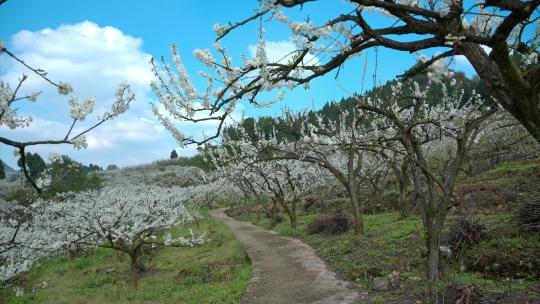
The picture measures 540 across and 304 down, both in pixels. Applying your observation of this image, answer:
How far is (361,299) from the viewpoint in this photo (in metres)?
8.43

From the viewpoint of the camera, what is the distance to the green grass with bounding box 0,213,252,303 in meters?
12.8

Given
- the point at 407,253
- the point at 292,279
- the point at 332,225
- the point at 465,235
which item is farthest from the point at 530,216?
the point at 332,225

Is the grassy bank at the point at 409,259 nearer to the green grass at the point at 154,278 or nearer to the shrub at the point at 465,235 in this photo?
the shrub at the point at 465,235

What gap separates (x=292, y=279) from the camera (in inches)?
435

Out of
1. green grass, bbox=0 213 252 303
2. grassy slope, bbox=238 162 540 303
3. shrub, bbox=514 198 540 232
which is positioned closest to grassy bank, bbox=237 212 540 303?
grassy slope, bbox=238 162 540 303

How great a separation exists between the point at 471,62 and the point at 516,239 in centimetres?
819

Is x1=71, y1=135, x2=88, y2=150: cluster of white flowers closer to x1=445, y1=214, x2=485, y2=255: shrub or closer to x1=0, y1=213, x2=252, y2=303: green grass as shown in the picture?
x1=0, y1=213, x2=252, y2=303: green grass

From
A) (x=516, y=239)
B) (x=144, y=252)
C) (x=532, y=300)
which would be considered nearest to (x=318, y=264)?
(x=516, y=239)

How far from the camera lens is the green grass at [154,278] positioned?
506 inches

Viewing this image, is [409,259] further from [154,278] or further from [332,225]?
[154,278]

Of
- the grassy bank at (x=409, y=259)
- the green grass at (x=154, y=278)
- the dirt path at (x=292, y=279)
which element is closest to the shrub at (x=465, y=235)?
the grassy bank at (x=409, y=259)

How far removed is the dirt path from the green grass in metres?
0.48

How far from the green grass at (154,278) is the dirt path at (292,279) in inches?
19.0

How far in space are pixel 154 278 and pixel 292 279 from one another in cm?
806
